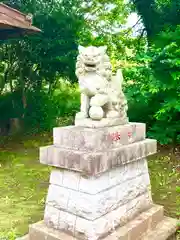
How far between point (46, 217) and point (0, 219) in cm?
116

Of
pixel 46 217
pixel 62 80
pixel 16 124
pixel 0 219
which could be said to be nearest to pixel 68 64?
pixel 62 80

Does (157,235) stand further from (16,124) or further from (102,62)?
(16,124)

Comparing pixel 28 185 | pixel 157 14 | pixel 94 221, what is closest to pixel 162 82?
pixel 157 14

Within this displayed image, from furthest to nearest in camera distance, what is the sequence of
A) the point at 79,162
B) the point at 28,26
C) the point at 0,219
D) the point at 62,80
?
the point at 62,80 < the point at 28,26 < the point at 0,219 < the point at 79,162

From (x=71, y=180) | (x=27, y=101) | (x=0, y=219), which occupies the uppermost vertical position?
(x=27, y=101)

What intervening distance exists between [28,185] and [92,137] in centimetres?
322

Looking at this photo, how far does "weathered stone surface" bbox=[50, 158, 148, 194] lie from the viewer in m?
3.15

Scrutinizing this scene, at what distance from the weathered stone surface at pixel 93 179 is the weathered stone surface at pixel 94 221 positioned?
0.28 metres

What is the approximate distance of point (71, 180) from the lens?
3303mm

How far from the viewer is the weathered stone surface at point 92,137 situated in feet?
10.3

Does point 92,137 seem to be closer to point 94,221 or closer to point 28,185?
point 94,221

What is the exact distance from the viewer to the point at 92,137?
10.2ft

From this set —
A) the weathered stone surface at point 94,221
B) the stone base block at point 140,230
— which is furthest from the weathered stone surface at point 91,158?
the stone base block at point 140,230

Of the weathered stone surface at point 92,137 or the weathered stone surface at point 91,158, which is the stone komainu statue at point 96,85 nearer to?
the weathered stone surface at point 92,137
